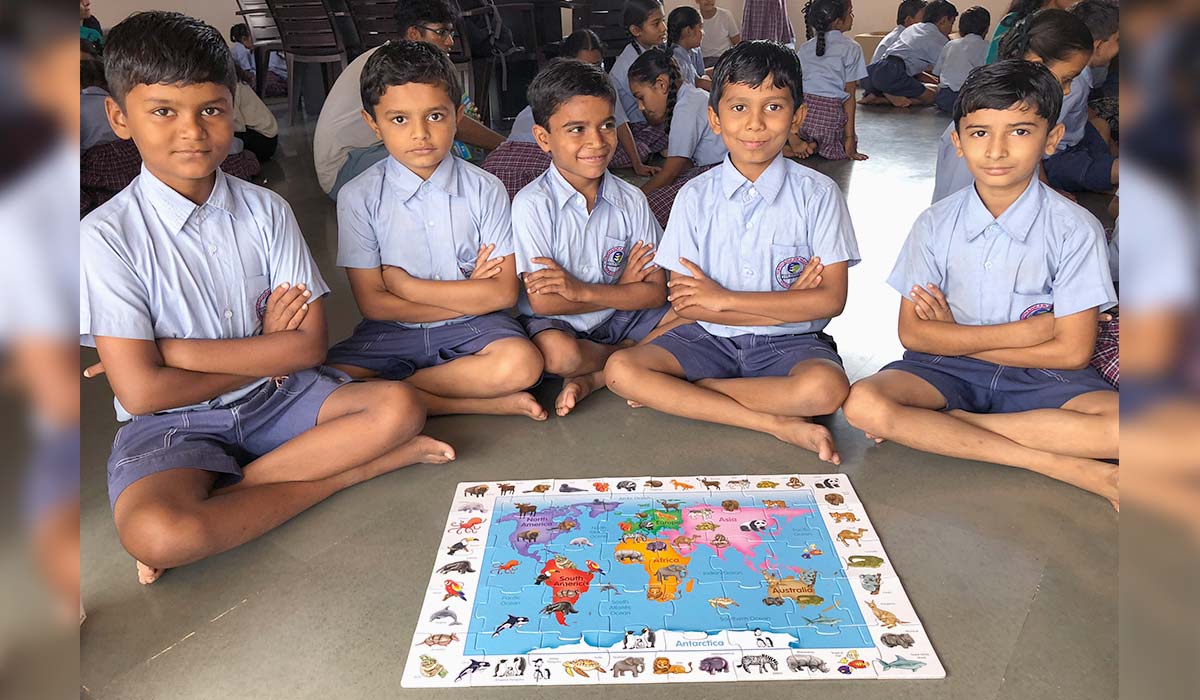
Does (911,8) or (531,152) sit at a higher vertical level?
(911,8)

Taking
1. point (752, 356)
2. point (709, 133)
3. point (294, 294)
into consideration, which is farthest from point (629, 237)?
point (709, 133)

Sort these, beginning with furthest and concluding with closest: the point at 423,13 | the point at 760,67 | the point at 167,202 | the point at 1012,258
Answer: the point at 423,13
the point at 760,67
the point at 1012,258
the point at 167,202

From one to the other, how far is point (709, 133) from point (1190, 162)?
3821 millimetres

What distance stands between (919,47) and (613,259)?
5.73 m

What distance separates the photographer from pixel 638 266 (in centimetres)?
225

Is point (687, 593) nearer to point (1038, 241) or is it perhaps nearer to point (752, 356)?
point (752, 356)

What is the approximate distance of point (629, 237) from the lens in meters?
2.29

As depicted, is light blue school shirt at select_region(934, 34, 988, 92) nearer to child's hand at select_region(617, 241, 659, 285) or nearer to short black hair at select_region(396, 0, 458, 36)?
short black hair at select_region(396, 0, 458, 36)

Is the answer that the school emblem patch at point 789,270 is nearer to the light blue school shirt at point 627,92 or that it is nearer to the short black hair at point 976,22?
the light blue school shirt at point 627,92

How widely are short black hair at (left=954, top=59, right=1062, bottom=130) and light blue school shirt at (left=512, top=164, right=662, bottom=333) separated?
0.80 metres

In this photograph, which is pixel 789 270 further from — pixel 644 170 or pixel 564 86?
pixel 644 170

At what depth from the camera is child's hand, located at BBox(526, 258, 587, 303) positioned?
7.00ft

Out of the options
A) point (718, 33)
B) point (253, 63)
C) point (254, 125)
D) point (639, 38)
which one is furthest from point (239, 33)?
point (639, 38)

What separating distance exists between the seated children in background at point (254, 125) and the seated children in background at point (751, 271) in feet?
10.9
